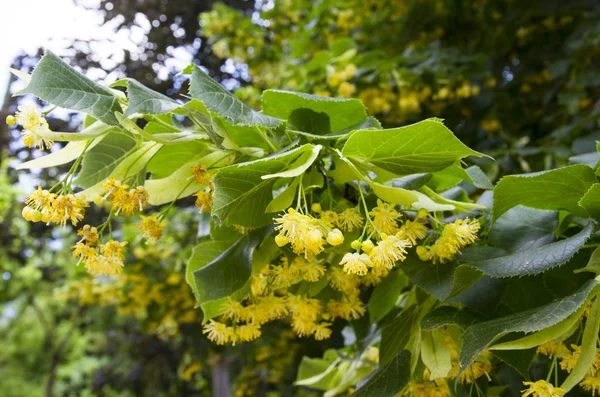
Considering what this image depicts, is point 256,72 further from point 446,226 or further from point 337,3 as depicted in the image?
point 446,226

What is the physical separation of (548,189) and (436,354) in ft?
0.88

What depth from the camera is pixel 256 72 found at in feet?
9.16

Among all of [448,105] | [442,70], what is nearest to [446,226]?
[442,70]

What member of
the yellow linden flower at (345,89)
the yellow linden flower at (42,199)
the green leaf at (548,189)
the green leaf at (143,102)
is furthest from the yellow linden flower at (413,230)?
the yellow linden flower at (345,89)

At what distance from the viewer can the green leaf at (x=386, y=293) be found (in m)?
A: 0.87

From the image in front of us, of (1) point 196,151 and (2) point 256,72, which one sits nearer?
(1) point 196,151

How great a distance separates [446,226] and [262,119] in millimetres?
282

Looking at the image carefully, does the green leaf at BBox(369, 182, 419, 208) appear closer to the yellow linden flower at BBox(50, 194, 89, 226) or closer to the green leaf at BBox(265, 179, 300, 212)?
the green leaf at BBox(265, 179, 300, 212)

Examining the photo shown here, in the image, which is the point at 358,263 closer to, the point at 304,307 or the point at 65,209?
the point at 304,307

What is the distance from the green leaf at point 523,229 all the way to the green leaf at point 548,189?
5 cm

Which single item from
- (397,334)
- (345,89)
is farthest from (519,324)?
(345,89)

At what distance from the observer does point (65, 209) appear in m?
0.64

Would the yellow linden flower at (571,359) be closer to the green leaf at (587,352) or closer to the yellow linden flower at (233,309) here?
the green leaf at (587,352)

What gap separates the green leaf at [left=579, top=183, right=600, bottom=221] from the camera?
628mm
